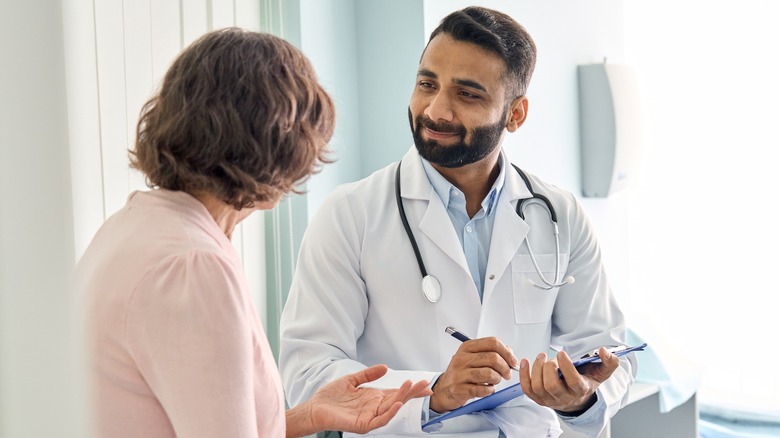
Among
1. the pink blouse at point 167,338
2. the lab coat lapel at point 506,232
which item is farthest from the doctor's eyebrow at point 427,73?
the pink blouse at point 167,338

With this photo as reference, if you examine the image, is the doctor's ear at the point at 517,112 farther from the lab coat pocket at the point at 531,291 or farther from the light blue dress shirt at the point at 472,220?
the lab coat pocket at the point at 531,291

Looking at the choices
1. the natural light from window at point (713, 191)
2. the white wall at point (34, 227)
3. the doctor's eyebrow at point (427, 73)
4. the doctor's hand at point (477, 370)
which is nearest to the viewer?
the white wall at point (34, 227)

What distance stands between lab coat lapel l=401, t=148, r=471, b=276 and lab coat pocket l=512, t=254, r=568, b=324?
12 centimetres

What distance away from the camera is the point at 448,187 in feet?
5.49

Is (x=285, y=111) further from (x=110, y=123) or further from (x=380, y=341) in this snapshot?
(x=380, y=341)

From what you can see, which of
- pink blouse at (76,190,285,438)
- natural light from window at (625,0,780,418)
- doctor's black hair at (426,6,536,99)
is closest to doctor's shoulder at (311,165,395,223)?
doctor's black hair at (426,6,536,99)

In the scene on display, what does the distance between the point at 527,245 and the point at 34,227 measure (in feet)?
4.17

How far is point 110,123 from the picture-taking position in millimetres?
1461

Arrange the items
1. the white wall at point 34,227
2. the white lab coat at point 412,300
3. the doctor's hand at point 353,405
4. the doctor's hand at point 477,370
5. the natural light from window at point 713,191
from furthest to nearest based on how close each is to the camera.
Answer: the natural light from window at point 713,191, the white lab coat at point 412,300, the doctor's hand at point 477,370, the doctor's hand at point 353,405, the white wall at point 34,227

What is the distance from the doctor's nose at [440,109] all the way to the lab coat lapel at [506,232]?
0.21 metres

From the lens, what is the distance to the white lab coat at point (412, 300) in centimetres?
154

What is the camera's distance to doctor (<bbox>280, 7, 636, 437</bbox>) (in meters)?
1.55

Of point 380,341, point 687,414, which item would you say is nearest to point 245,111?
point 380,341

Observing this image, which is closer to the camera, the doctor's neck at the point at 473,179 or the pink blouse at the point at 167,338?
the pink blouse at the point at 167,338
